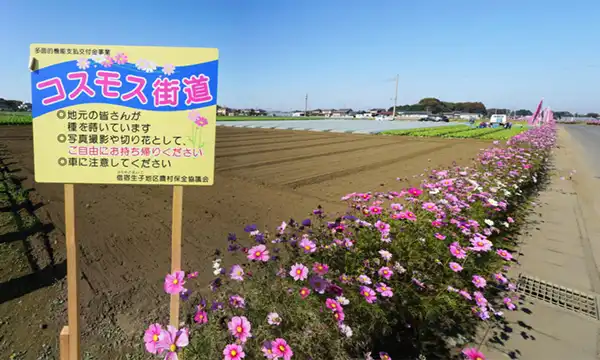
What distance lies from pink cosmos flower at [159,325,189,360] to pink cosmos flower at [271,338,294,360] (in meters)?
0.35

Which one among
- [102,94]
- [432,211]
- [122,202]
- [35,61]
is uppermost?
[35,61]

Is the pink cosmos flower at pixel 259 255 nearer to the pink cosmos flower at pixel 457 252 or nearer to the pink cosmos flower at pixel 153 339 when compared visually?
the pink cosmos flower at pixel 153 339

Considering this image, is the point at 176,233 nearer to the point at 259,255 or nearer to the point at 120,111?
the point at 259,255

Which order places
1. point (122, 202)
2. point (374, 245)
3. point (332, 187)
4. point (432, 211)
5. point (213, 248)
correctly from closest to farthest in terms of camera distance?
point (374, 245), point (432, 211), point (213, 248), point (122, 202), point (332, 187)

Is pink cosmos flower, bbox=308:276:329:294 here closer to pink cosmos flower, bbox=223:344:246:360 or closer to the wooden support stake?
pink cosmos flower, bbox=223:344:246:360

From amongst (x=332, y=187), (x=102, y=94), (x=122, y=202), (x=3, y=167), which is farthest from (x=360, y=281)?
(x=3, y=167)

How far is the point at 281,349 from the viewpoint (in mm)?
1262

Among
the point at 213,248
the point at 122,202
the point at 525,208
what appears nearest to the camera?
the point at 213,248

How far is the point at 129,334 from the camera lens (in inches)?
88.8

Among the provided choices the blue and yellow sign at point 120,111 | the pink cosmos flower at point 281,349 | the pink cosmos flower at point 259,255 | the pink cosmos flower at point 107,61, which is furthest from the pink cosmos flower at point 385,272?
the pink cosmos flower at point 107,61

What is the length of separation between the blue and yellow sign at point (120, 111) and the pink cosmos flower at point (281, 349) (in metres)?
0.98

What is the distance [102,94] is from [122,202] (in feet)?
12.3

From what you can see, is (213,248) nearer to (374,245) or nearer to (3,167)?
(374,245)

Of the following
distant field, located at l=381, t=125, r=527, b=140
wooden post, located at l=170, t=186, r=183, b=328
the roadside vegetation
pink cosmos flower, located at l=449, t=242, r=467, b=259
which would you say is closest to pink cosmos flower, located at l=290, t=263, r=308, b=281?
the roadside vegetation
